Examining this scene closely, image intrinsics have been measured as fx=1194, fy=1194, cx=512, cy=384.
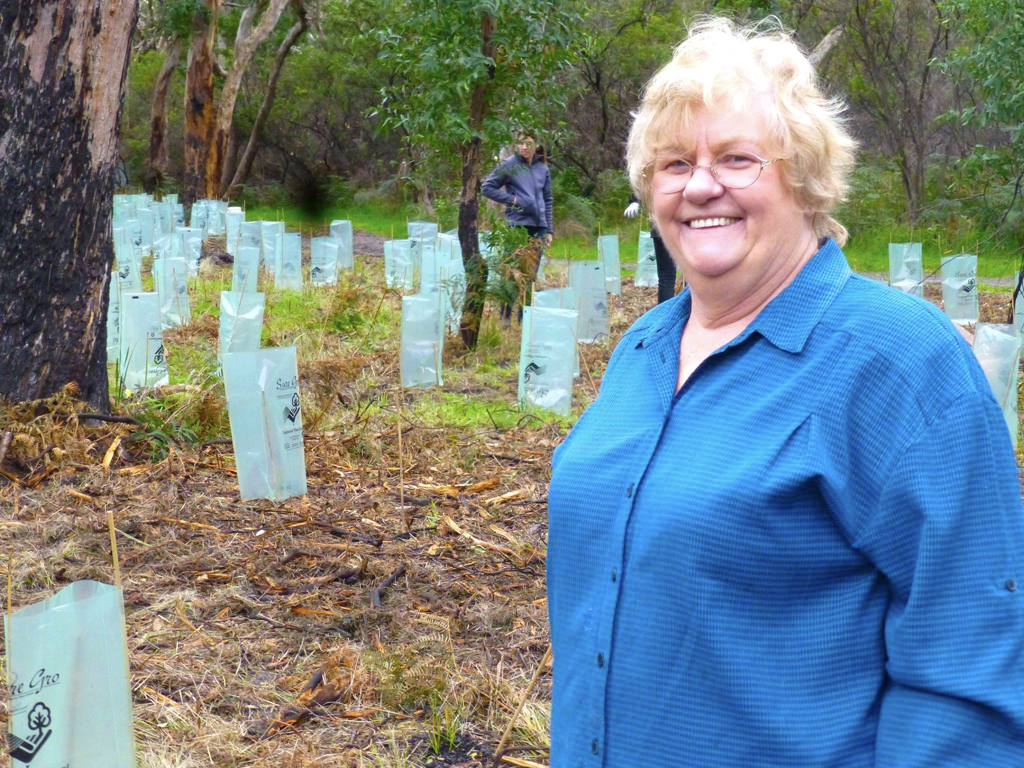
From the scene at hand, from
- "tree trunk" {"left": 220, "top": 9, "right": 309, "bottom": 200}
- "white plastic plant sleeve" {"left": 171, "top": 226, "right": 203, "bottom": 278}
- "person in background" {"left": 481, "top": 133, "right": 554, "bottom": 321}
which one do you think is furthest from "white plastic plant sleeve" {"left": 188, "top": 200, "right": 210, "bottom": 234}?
"person in background" {"left": 481, "top": 133, "right": 554, "bottom": 321}

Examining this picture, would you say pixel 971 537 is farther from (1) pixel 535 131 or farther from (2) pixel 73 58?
(1) pixel 535 131

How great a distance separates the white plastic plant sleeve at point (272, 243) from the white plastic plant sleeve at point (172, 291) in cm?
185

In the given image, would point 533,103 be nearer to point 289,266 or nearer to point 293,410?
point 289,266

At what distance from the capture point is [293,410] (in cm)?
452

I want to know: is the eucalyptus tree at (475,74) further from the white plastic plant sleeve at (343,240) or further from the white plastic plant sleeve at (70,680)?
the white plastic plant sleeve at (70,680)

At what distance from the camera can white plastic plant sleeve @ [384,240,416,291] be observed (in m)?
11.1

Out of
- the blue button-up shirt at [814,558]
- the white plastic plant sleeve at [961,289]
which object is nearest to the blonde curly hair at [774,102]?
the blue button-up shirt at [814,558]

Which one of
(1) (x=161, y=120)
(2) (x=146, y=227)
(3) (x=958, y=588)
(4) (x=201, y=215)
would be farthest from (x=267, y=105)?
(3) (x=958, y=588)

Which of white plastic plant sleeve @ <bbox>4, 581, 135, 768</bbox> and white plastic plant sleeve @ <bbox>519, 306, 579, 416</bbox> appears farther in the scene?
white plastic plant sleeve @ <bbox>519, 306, 579, 416</bbox>

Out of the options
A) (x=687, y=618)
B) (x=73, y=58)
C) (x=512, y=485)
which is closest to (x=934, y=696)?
(x=687, y=618)

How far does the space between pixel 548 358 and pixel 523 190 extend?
302 cm

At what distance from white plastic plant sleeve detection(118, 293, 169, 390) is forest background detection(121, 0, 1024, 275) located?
99.1 inches

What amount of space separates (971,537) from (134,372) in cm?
572

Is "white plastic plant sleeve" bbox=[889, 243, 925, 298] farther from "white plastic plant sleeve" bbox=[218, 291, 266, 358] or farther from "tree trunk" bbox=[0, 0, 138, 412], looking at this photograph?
"tree trunk" bbox=[0, 0, 138, 412]
